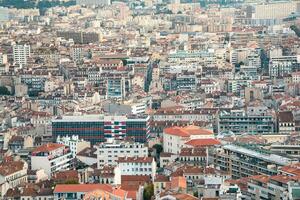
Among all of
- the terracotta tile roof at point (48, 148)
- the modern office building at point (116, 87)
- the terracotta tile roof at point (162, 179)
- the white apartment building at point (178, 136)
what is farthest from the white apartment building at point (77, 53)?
the terracotta tile roof at point (162, 179)

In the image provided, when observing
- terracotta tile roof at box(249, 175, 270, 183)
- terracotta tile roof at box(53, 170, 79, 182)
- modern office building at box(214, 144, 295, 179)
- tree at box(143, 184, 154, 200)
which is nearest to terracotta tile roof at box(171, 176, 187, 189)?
tree at box(143, 184, 154, 200)

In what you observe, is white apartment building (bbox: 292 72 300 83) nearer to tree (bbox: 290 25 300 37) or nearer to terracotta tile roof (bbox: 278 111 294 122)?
terracotta tile roof (bbox: 278 111 294 122)

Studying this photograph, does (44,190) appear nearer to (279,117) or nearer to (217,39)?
(279,117)

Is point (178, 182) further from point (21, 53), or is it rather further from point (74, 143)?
point (21, 53)

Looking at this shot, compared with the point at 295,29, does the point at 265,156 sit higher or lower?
higher

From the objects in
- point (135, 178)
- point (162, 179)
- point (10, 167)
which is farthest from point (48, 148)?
point (162, 179)

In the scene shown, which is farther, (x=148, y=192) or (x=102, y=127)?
(x=102, y=127)
